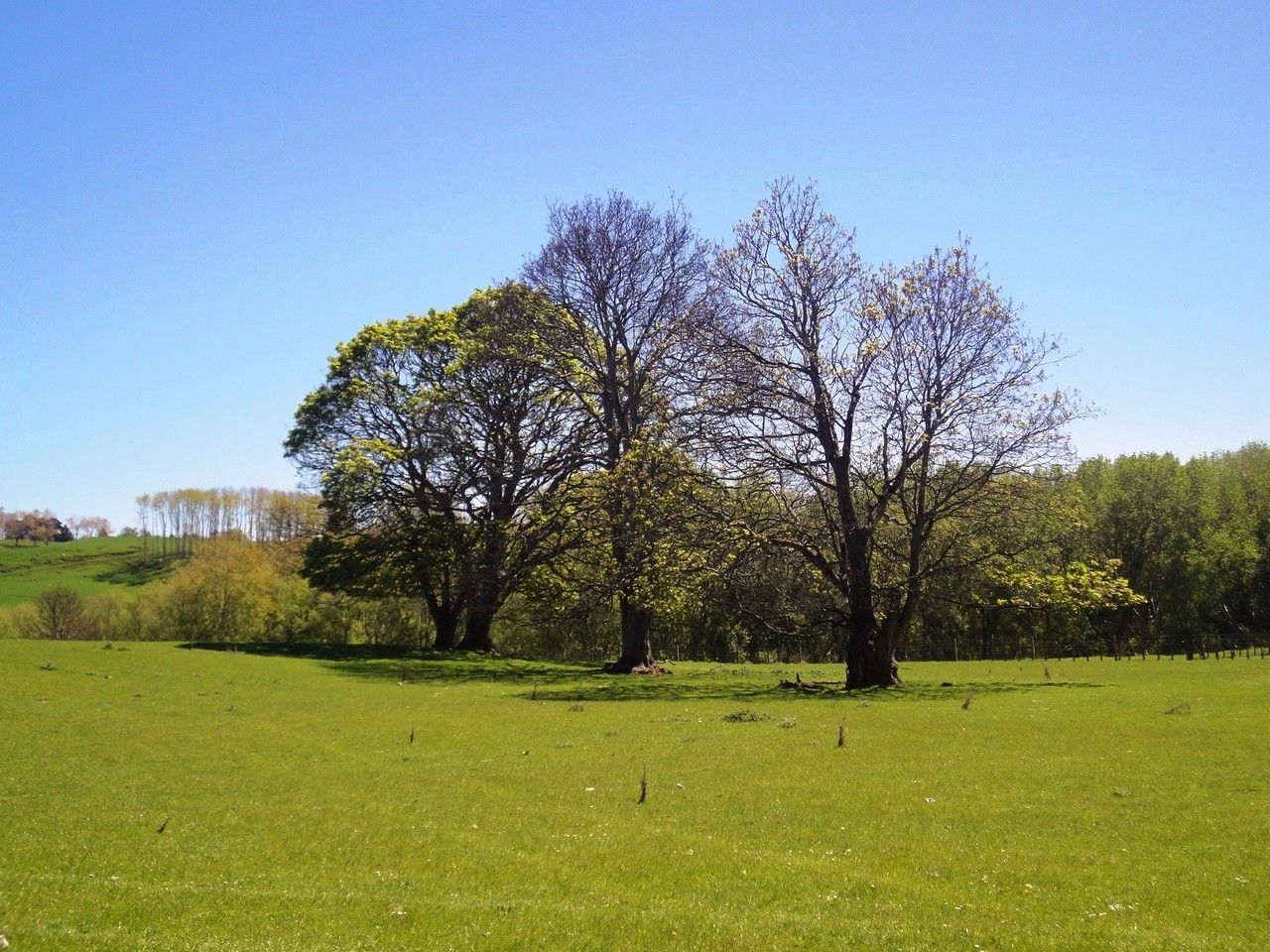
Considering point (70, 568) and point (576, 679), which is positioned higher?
point (70, 568)

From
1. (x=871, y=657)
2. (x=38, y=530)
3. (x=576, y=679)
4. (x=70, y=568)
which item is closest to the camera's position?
(x=871, y=657)

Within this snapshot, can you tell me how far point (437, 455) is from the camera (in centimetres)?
5162

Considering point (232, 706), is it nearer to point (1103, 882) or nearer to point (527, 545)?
point (527, 545)

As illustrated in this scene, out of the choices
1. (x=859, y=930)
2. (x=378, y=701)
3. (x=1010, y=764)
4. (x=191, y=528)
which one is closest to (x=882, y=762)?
(x=1010, y=764)

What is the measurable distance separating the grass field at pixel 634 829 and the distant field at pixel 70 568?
106104 mm

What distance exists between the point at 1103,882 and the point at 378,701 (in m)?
25.8

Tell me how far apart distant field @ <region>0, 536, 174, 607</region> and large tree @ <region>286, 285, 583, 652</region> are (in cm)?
7250

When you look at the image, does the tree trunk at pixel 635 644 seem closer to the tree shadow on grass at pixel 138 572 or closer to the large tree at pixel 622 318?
the large tree at pixel 622 318

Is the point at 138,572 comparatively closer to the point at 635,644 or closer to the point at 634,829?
the point at 635,644

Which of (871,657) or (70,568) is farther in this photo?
(70,568)

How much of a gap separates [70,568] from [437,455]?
11959 centimetres

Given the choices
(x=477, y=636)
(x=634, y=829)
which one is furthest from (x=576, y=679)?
(x=634, y=829)

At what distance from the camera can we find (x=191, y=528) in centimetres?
16950

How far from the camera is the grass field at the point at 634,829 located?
30.7 feet
